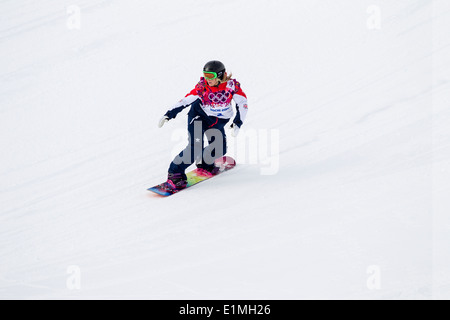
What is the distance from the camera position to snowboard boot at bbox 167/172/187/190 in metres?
6.37

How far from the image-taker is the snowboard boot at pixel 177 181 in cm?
637

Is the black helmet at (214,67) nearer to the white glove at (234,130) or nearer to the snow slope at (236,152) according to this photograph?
the white glove at (234,130)

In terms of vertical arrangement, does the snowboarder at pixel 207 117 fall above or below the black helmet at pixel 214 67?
below

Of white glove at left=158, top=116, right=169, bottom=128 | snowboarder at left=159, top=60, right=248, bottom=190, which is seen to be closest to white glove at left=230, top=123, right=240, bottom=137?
snowboarder at left=159, top=60, right=248, bottom=190

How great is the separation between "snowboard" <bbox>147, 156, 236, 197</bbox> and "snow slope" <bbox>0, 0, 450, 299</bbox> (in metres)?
0.15

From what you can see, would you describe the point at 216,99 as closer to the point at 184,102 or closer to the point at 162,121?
the point at 184,102

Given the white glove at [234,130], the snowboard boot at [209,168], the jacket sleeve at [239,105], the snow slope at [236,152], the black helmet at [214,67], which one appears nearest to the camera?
the snow slope at [236,152]

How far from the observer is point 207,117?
639cm

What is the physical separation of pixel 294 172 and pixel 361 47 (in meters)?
4.29

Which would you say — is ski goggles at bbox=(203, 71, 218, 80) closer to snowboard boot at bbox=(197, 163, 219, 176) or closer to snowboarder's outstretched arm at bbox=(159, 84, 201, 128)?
snowboarder's outstretched arm at bbox=(159, 84, 201, 128)

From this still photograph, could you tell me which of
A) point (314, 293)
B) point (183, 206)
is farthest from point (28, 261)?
point (314, 293)

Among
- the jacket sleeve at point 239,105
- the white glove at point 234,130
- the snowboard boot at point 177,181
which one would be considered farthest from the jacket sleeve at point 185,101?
the snowboard boot at point 177,181

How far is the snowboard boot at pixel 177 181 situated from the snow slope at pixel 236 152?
187 mm

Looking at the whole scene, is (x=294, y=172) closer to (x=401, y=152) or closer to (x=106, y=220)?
(x=401, y=152)
